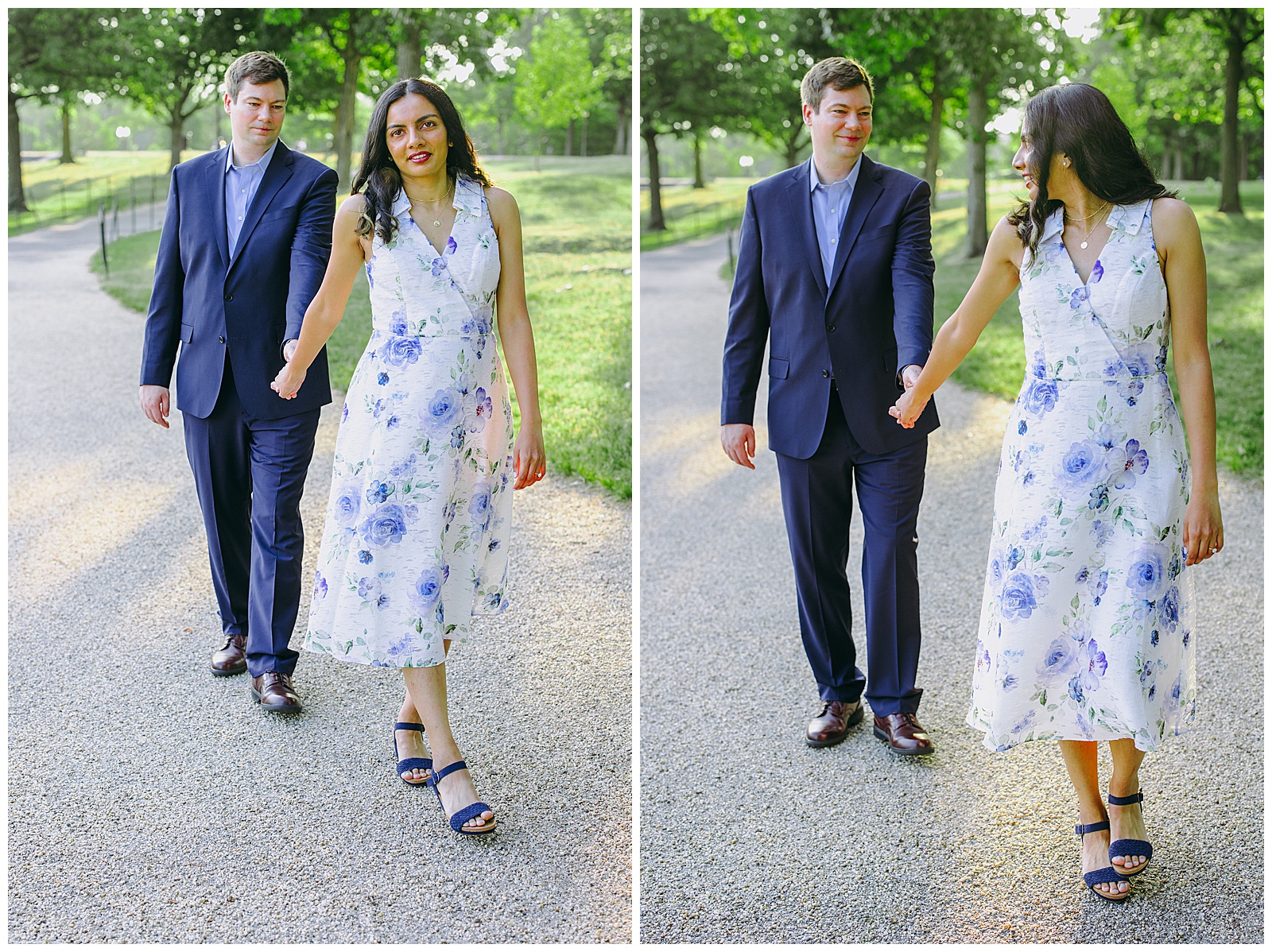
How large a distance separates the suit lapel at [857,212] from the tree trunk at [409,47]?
1237cm

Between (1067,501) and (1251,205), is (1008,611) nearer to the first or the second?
(1067,501)

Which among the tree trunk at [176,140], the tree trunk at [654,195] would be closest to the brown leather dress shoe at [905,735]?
the tree trunk at [176,140]

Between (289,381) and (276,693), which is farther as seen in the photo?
(276,693)

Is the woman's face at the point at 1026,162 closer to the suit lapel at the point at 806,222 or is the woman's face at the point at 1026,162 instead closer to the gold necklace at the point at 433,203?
the suit lapel at the point at 806,222

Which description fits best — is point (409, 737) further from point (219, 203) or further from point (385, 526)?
point (219, 203)

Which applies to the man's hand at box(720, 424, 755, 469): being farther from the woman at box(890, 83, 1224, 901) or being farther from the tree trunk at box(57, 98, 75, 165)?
the tree trunk at box(57, 98, 75, 165)

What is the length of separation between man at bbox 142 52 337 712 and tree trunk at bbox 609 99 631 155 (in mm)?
28783

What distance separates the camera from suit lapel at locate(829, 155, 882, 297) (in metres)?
3.60

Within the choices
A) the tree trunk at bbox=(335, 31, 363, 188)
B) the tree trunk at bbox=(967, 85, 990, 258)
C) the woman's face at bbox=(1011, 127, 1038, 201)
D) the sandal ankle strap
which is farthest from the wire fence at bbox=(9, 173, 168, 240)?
the sandal ankle strap

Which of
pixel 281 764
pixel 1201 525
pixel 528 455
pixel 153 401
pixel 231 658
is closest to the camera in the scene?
pixel 1201 525

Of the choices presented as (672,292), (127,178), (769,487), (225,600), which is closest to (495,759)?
A: (225,600)

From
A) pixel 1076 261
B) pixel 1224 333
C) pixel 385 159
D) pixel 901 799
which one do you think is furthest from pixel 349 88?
pixel 1076 261

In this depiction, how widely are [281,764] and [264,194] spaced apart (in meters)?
2.03

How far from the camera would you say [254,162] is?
4133 millimetres
